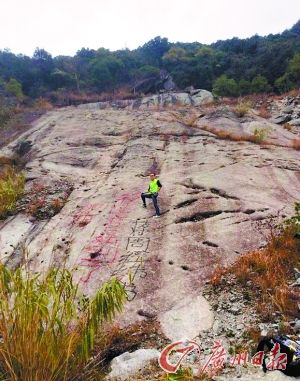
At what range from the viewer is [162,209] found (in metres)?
11.3

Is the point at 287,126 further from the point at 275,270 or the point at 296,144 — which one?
the point at 275,270

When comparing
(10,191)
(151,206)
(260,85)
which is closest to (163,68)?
(260,85)

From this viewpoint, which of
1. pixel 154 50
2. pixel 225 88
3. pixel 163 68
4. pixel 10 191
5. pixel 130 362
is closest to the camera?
pixel 130 362

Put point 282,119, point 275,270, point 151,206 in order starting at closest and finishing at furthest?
point 275,270 → point 151,206 → point 282,119

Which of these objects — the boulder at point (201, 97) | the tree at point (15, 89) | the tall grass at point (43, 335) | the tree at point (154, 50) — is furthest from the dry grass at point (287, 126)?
the tree at point (154, 50)

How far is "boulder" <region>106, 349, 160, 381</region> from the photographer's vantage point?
5.74m

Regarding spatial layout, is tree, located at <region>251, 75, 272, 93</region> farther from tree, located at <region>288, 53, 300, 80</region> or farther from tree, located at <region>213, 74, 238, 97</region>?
tree, located at <region>288, 53, 300, 80</region>

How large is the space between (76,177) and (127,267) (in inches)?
287

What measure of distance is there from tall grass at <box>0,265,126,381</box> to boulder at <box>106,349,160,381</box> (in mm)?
611

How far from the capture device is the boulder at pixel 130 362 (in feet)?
18.8

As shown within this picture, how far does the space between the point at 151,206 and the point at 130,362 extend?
608 centimetres

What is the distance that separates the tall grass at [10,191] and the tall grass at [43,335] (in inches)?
311

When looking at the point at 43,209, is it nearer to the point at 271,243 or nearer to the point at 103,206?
the point at 103,206

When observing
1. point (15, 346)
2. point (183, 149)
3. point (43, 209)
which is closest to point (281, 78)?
point (183, 149)
